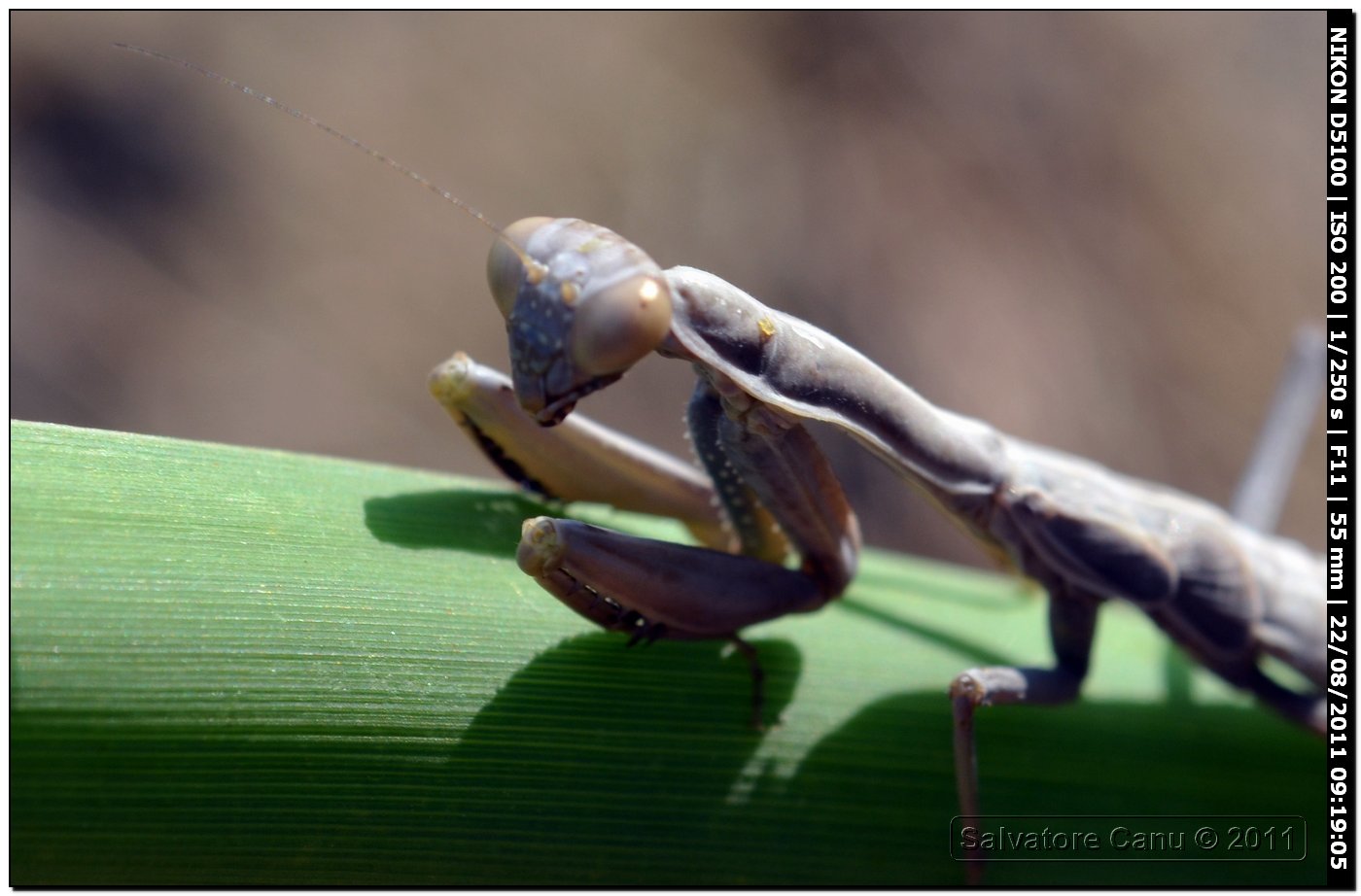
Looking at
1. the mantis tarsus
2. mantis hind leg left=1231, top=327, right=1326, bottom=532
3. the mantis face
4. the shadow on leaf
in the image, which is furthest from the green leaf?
mantis hind leg left=1231, top=327, right=1326, bottom=532

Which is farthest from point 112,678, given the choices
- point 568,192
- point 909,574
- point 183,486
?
point 568,192

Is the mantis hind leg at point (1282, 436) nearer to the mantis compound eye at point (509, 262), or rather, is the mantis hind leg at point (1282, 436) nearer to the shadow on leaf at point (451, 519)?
the shadow on leaf at point (451, 519)

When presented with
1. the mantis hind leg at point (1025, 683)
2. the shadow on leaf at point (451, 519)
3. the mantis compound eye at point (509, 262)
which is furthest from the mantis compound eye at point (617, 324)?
the mantis hind leg at point (1025, 683)

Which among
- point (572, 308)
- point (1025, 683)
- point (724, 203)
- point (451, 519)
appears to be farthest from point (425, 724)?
point (724, 203)

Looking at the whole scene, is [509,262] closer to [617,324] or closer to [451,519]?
[617,324]

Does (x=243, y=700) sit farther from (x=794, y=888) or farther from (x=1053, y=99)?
(x=1053, y=99)

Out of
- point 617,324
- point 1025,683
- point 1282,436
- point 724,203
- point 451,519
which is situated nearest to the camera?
point 617,324

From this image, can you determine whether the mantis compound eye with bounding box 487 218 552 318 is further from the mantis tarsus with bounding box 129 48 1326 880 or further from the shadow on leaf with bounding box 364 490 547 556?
the shadow on leaf with bounding box 364 490 547 556
